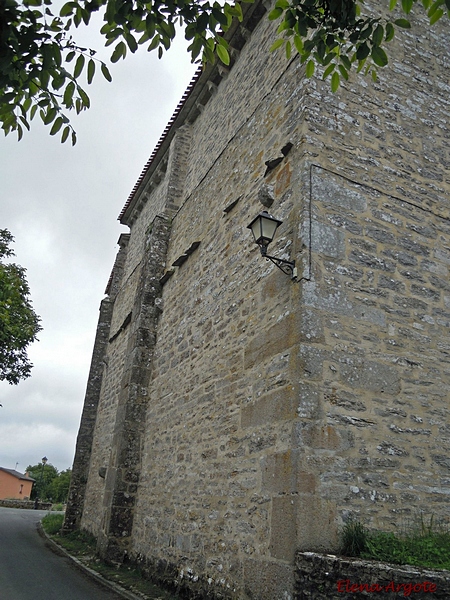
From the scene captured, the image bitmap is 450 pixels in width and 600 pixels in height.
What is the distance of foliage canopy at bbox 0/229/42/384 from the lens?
12.8 meters

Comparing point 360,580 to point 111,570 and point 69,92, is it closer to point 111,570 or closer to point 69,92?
point 69,92

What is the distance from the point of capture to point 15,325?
13656 millimetres

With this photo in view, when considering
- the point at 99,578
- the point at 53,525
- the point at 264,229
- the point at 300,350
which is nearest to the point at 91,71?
the point at 264,229

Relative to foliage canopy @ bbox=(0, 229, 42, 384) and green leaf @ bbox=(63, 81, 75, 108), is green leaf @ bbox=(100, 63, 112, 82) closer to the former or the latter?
green leaf @ bbox=(63, 81, 75, 108)

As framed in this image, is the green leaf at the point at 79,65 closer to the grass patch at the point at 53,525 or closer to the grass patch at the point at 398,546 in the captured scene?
the grass patch at the point at 398,546

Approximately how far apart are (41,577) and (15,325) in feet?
25.4

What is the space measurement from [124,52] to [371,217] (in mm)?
3198

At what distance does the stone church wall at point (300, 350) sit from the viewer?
4.35m

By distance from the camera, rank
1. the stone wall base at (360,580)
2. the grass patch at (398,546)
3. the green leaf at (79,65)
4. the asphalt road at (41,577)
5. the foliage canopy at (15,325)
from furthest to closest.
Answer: the foliage canopy at (15,325), the asphalt road at (41,577), the grass patch at (398,546), the green leaf at (79,65), the stone wall base at (360,580)

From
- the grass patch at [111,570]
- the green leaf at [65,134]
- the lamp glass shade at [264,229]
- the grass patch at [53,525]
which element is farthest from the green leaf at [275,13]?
the grass patch at [53,525]

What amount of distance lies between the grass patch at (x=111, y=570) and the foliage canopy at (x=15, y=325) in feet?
17.2

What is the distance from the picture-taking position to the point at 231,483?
518 cm

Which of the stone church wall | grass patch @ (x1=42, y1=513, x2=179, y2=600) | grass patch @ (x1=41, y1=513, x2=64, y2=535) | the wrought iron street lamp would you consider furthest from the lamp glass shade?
grass patch @ (x1=41, y1=513, x2=64, y2=535)

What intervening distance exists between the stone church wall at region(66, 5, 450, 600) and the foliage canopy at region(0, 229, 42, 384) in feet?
19.4
